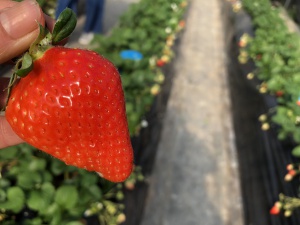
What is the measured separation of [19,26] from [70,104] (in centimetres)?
22

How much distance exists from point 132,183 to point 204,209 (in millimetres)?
694

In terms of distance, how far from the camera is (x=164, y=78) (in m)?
3.43

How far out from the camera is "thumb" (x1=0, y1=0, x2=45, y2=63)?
2.85ft

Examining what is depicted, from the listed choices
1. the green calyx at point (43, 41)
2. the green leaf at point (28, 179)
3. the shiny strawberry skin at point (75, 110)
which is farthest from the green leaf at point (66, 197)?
the green calyx at point (43, 41)

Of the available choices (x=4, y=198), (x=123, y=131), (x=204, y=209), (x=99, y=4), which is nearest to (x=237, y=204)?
(x=204, y=209)

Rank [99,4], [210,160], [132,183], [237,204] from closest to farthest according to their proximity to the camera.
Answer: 1. [132,183]
2. [237,204]
3. [210,160]
4. [99,4]

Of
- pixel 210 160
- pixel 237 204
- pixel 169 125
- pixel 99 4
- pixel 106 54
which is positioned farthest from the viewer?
pixel 99 4

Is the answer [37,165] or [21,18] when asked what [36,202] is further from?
[21,18]

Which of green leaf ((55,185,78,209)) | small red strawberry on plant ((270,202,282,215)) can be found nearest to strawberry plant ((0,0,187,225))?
green leaf ((55,185,78,209))

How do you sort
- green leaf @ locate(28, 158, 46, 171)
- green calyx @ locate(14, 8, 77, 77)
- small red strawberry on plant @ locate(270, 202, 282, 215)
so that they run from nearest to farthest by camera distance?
green calyx @ locate(14, 8, 77, 77) → green leaf @ locate(28, 158, 46, 171) → small red strawberry on plant @ locate(270, 202, 282, 215)

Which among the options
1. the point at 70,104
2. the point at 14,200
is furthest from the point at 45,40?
the point at 14,200

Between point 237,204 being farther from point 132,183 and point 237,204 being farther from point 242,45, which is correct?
point 242,45

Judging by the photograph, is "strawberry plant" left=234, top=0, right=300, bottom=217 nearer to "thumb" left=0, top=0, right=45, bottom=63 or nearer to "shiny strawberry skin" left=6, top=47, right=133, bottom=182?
"shiny strawberry skin" left=6, top=47, right=133, bottom=182

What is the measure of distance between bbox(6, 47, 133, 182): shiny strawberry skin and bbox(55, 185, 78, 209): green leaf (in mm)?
538
